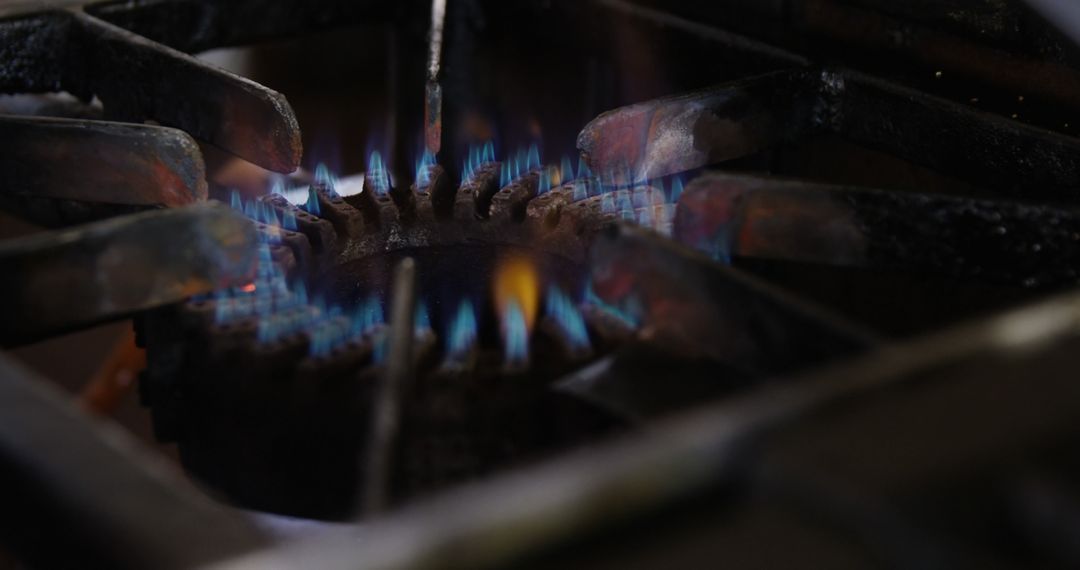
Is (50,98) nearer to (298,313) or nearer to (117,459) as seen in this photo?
(298,313)

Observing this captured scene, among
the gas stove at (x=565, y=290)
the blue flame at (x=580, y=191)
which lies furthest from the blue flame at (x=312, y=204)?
the blue flame at (x=580, y=191)

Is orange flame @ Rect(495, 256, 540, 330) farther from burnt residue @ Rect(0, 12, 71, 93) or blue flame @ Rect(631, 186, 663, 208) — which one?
burnt residue @ Rect(0, 12, 71, 93)

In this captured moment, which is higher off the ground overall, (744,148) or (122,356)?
(744,148)

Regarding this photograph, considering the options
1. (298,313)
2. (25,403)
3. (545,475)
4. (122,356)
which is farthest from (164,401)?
(122,356)

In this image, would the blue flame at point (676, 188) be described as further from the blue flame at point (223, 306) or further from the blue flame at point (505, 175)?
the blue flame at point (223, 306)

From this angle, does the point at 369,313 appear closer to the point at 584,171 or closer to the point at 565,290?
the point at 565,290

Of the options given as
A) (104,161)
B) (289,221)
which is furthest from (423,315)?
(104,161)
